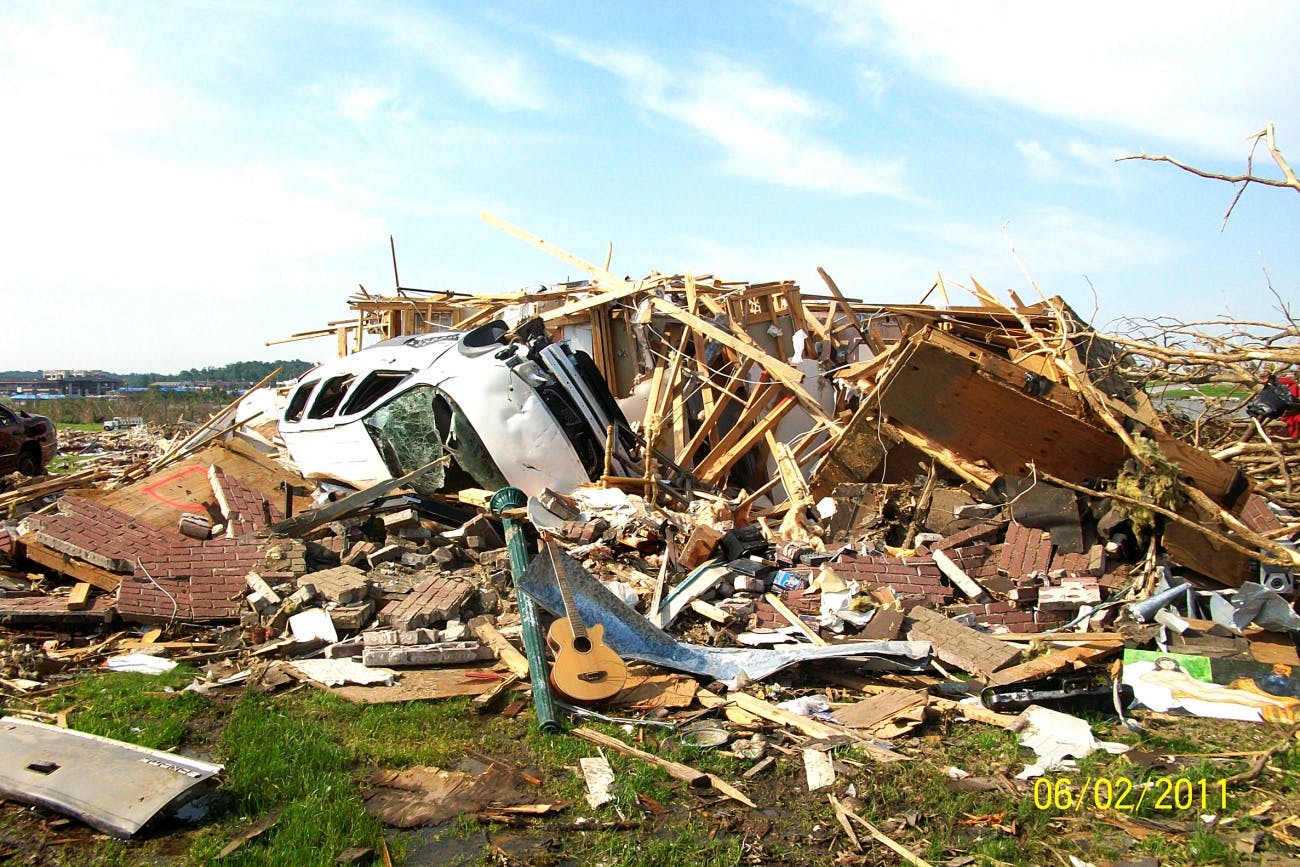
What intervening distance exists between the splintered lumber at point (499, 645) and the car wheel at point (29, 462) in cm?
1173

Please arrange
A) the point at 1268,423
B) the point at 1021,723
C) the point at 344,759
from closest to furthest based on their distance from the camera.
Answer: the point at 344,759, the point at 1021,723, the point at 1268,423

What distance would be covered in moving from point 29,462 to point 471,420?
996 centimetres

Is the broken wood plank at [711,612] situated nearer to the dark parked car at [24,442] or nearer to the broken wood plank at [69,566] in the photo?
the broken wood plank at [69,566]

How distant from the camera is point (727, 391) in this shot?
11242 millimetres

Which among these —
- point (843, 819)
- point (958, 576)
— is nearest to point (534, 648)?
point (843, 819)

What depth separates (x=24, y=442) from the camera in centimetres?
1474

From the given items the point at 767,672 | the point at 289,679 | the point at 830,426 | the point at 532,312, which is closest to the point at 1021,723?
the point at 767,672

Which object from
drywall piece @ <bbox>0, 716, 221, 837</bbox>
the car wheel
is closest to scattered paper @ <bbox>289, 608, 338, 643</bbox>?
drywall piece @ <bbox>0, 716, 221, 837</bbox>

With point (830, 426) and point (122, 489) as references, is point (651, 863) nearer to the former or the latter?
point (830, 426)

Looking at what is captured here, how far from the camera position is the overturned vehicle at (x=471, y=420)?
9500mm

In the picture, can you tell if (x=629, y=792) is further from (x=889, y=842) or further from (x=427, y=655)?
(x=427, y=655)

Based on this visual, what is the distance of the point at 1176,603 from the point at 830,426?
13.6 ft

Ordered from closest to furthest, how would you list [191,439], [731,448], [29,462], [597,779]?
[597,779], [731,448], [191,439], [29,462]

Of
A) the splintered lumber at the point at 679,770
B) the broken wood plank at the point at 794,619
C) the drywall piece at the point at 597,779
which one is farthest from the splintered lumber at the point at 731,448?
the drywall piece at the point at 597,779
